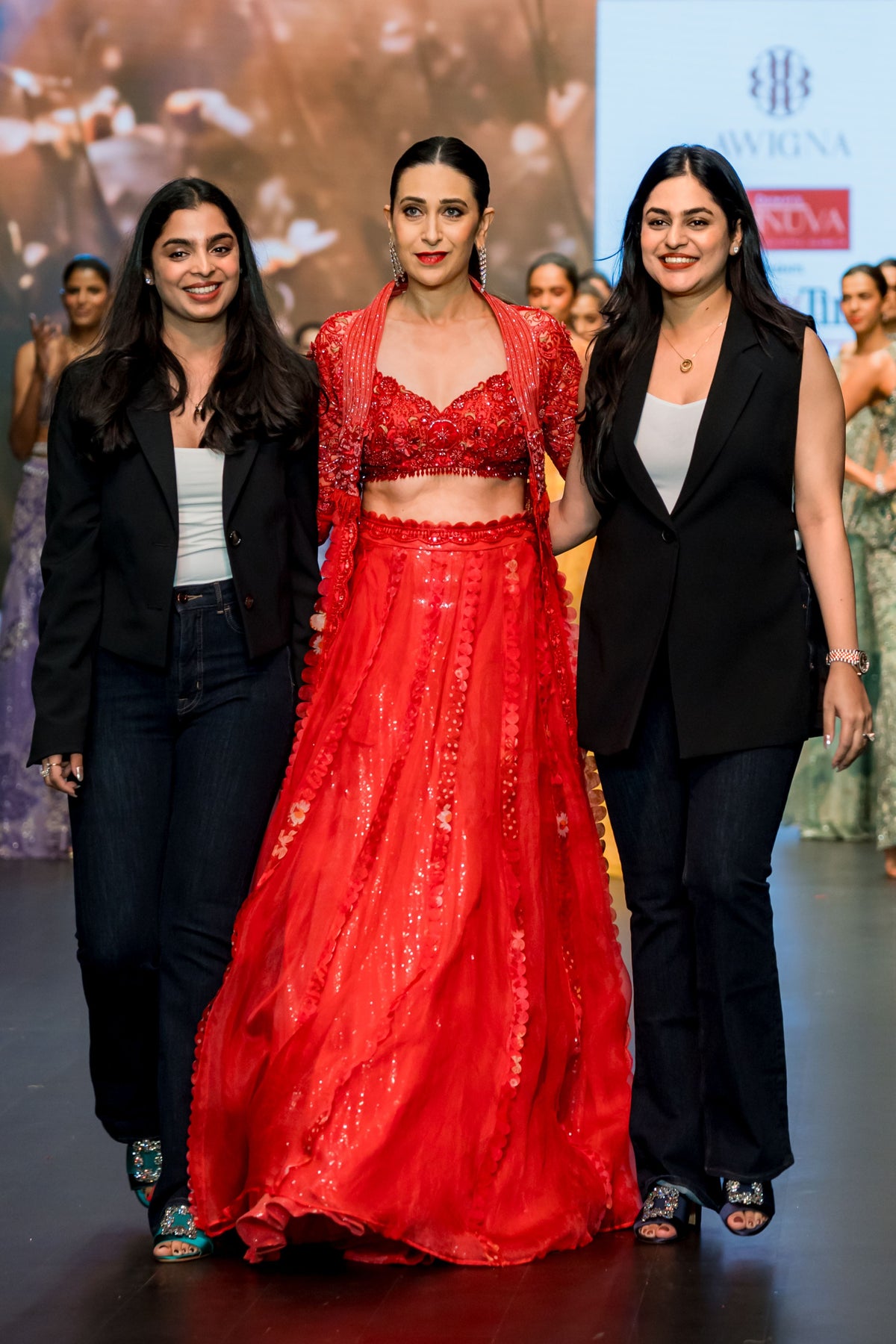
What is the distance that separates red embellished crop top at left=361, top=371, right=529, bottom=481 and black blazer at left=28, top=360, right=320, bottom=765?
173 millimetres

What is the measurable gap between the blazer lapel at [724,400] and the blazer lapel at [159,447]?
74cm

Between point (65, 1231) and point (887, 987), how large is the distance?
88.8 inches

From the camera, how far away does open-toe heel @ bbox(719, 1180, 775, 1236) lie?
9.39ft

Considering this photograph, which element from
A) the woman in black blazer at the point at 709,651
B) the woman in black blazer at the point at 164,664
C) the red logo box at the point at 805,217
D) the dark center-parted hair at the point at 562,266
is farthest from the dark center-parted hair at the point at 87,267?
the woman in black blazer at the point at 709,651

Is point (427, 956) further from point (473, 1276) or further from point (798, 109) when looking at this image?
point (798, 109)

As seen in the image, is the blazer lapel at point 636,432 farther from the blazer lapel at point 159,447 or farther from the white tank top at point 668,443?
the blazer lapel at point 159,447

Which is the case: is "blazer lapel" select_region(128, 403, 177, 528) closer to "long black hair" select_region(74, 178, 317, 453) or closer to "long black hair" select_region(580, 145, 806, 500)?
"long black hair" select_region(74, 178, 317, 453)

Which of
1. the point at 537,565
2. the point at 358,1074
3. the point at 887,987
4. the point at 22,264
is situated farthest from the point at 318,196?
the point at 358,1074

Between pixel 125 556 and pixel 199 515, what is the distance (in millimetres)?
125

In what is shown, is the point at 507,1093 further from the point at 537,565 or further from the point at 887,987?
the point at 887,987

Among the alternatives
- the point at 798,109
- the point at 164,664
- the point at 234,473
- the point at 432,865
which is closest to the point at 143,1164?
the point at 432,865

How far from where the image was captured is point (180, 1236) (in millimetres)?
2916

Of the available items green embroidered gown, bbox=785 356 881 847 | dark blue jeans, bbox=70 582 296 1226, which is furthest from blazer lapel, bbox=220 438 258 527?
green embroidered gown, bbox=785 356 881 847

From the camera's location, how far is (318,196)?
29.1ft
